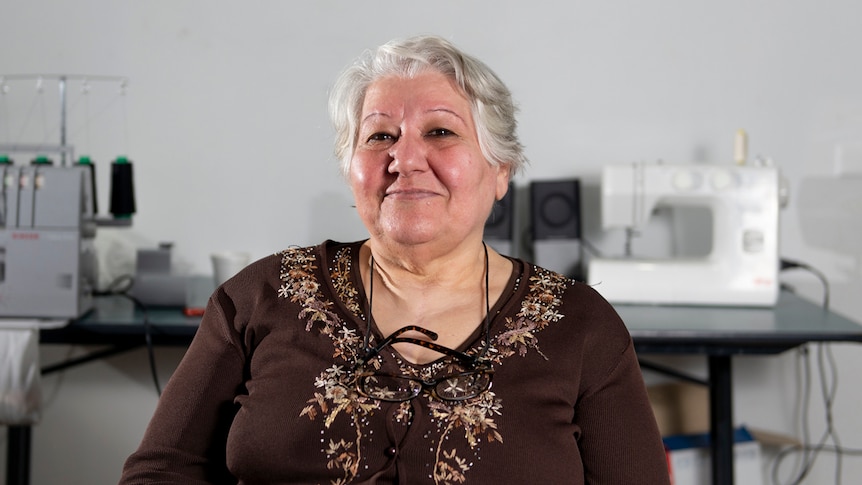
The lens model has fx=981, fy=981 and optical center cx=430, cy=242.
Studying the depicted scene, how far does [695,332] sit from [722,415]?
1.92 feet

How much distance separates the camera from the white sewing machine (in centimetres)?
243

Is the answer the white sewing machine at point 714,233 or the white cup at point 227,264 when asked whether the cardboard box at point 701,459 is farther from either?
the white cup at point 227,264

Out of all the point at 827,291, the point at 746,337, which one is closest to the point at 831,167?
the point at 827,291

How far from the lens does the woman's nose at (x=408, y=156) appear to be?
1.51 meters

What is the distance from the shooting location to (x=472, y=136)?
1.56 metres

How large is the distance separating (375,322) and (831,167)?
1.77m

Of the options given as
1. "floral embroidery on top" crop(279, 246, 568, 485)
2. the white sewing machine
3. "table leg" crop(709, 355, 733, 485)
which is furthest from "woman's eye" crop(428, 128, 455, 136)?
"table leg" crop(709, 355, 733, 485)

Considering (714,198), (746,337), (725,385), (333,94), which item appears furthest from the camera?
(725,385)

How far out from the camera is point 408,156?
151cm

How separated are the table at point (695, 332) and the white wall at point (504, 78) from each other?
33cm

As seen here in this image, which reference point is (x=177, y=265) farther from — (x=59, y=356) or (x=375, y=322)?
(x=375, y=322)

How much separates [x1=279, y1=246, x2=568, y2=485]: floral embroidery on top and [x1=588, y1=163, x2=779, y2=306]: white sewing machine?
35.1 inches

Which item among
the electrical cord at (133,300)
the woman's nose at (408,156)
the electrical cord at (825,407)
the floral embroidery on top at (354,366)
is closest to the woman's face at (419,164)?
the woman's nose at (408,156)

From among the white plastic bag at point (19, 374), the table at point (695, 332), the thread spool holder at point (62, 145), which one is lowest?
the white plastic bag at point (19, 374)
